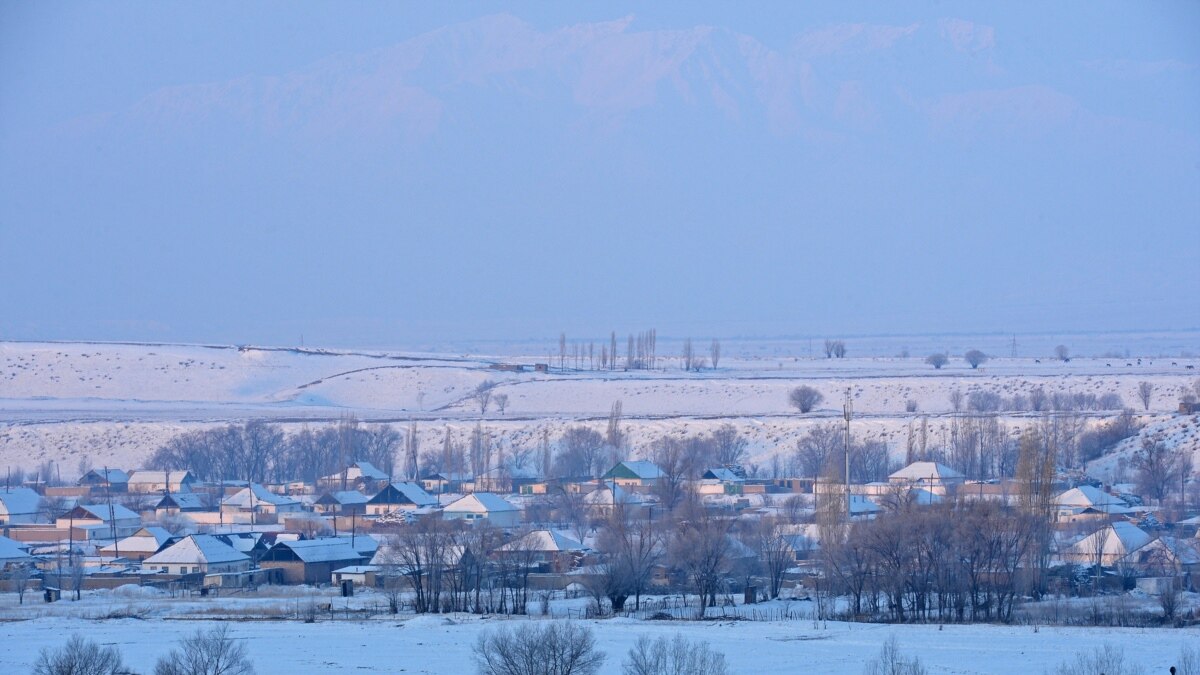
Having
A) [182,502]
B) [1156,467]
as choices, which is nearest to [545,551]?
[182,502]

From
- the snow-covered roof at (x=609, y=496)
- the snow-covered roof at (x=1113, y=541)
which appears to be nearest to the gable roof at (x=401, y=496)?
the snow-covered roof at (x=609, y=496)

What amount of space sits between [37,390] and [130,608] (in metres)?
76.5

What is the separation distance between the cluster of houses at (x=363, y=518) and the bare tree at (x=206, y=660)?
12.4m

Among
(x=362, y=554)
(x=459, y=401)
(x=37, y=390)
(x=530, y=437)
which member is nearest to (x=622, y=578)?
(x=362, y=554)

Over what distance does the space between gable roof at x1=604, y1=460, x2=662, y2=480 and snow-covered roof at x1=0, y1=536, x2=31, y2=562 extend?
68.5ft

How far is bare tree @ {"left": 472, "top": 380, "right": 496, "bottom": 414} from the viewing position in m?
85.6

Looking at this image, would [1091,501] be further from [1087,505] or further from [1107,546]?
[1107,546]

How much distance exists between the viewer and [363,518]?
47812 mm

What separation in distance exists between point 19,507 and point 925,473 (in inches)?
1131

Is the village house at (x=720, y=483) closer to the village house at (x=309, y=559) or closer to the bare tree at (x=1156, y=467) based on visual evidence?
the bare tree at (x=1156, y=467)

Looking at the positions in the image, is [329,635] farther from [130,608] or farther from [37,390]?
[37,390]

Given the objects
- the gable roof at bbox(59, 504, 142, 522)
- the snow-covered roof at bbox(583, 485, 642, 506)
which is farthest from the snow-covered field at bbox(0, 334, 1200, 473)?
the gable roof at bbox(59, 504, 142, 522)

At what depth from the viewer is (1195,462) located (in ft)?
171

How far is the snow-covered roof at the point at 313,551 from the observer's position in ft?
121
